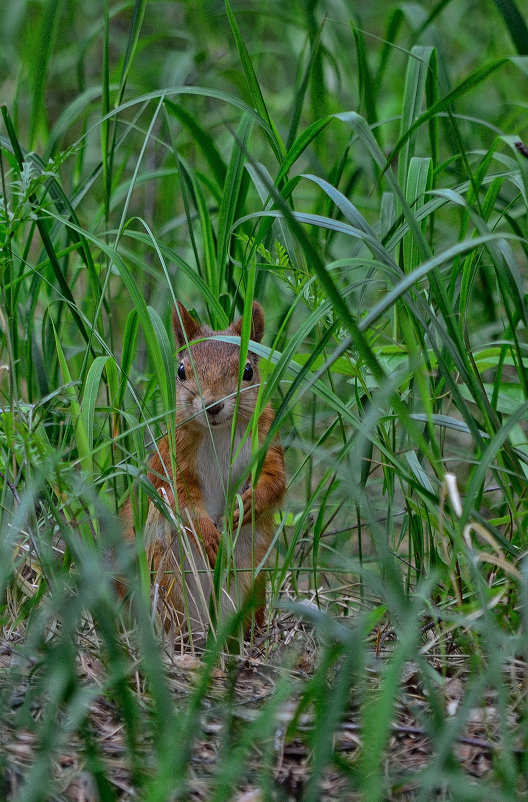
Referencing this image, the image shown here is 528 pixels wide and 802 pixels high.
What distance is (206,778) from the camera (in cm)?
179

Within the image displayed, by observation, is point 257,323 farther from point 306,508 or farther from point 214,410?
point 306,508

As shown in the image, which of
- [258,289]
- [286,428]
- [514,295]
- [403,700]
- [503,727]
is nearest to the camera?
[503,727]

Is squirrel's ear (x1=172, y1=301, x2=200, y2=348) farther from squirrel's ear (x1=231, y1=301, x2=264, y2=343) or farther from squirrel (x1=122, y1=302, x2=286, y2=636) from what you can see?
squirrel's ear (x1=231, y1=301, x2=264, y2=343)

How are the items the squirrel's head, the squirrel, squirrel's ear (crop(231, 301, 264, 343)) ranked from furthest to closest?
squirrel's ear (crop(231, 301, 264, 343)), the squirrel's head, the squirrel

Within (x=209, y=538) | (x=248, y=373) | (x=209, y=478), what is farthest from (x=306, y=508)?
(x=248, y=373)

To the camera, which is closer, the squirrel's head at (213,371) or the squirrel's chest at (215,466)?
the squirrel's head at (213,371)

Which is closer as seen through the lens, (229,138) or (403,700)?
(403,700)

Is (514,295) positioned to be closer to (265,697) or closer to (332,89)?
(265,697)

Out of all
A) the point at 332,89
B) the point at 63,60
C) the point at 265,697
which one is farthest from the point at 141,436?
the point at 63,60

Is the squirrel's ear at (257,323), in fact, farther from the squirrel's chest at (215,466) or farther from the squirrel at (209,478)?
the squirrel's chest at (215,466)

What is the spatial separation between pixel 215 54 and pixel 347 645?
176 inches

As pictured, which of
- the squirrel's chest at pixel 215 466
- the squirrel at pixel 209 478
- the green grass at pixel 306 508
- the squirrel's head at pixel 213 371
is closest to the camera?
the green grass at pixel 306 508

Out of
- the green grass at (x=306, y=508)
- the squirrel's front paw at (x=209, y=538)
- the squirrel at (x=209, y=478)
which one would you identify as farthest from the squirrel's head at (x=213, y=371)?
the squirrel's front paw at (x=209, y=538)

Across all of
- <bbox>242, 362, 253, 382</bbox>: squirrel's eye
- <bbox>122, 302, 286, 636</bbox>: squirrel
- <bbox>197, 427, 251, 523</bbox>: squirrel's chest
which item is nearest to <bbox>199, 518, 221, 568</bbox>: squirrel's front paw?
<bbox>122, 302, 286, 636</bbox>: squirrel
